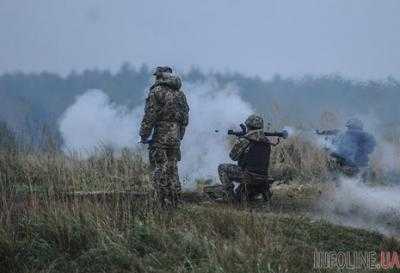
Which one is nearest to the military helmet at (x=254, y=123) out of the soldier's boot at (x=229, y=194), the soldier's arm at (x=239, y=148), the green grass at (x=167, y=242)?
the soldier's arm at (x=239, y=148)

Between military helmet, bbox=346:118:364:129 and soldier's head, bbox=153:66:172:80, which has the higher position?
soldier's head, bbox=153:66:172:80

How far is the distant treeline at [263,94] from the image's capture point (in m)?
18.7

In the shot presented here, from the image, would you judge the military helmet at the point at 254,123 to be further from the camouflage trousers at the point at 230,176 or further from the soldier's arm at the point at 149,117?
the soldier's arm at the point at 149,117

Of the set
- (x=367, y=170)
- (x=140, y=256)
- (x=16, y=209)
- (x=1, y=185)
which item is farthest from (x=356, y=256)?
(x=367, y=170)

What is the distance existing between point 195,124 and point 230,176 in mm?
5838

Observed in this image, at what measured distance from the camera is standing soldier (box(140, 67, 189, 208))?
11242 millimetres

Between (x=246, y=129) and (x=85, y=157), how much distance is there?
2781 millimetres

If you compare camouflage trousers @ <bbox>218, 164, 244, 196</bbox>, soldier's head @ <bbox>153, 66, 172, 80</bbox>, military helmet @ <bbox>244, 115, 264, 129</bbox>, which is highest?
soldier's head @ <bbox>153, 66, 172, 80</bbox>

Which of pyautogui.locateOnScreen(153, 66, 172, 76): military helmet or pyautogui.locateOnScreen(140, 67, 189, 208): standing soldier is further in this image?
pyautogui.locateOnScreen(153, 66, 172, 76): military helmet

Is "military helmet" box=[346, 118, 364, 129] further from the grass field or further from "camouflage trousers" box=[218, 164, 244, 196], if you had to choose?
the grass field

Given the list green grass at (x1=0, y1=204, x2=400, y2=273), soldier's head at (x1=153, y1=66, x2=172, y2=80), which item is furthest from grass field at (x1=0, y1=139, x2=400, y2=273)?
soldier's head at (x1=153, y1=66, x2=172, y2=80)

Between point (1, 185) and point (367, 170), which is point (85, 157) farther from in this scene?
point (367, 170)

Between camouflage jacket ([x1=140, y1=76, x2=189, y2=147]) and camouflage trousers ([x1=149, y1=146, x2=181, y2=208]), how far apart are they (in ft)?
0.45

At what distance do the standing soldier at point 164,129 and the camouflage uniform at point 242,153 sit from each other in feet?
5.04
